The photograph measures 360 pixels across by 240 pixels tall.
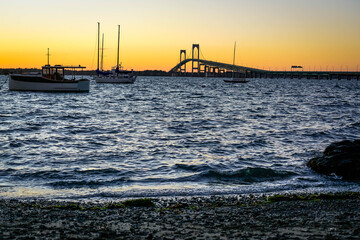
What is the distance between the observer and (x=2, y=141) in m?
12.3

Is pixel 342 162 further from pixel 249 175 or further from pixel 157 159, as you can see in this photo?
pixel 157 159

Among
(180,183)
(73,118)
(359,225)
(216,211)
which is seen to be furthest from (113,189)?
(73,118)

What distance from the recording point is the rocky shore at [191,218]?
14.1 ft

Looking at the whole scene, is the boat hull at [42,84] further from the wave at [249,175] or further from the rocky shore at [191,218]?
the rocky shore at [191,218]

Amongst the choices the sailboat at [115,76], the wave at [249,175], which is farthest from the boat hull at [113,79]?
the wave at [249,175]

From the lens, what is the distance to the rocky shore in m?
4.30

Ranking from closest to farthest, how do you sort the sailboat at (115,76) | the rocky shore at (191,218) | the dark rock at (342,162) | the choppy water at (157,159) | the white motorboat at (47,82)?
the rocky shore at (191,218) < the choppy water at (157,159) < the dark rock at (342,162) < the white motorboat at (47,82) < the sailboat at (115,76)

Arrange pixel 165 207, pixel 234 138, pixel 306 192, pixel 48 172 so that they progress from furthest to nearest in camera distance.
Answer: pixel 234 138 → pixel 48 172 → pixel 306 192 → pixel 165 207

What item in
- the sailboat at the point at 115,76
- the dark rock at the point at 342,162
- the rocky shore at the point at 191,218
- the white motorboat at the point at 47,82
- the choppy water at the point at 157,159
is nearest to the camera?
the rocky shore at the point at 191,218

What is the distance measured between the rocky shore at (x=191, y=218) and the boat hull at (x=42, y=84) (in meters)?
36.5

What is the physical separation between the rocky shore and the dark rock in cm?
194

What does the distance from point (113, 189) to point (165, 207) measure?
5.79 ft

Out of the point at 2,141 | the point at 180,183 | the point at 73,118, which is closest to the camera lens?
the point at 180,183

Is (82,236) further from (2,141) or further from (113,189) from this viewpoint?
(2,141)
